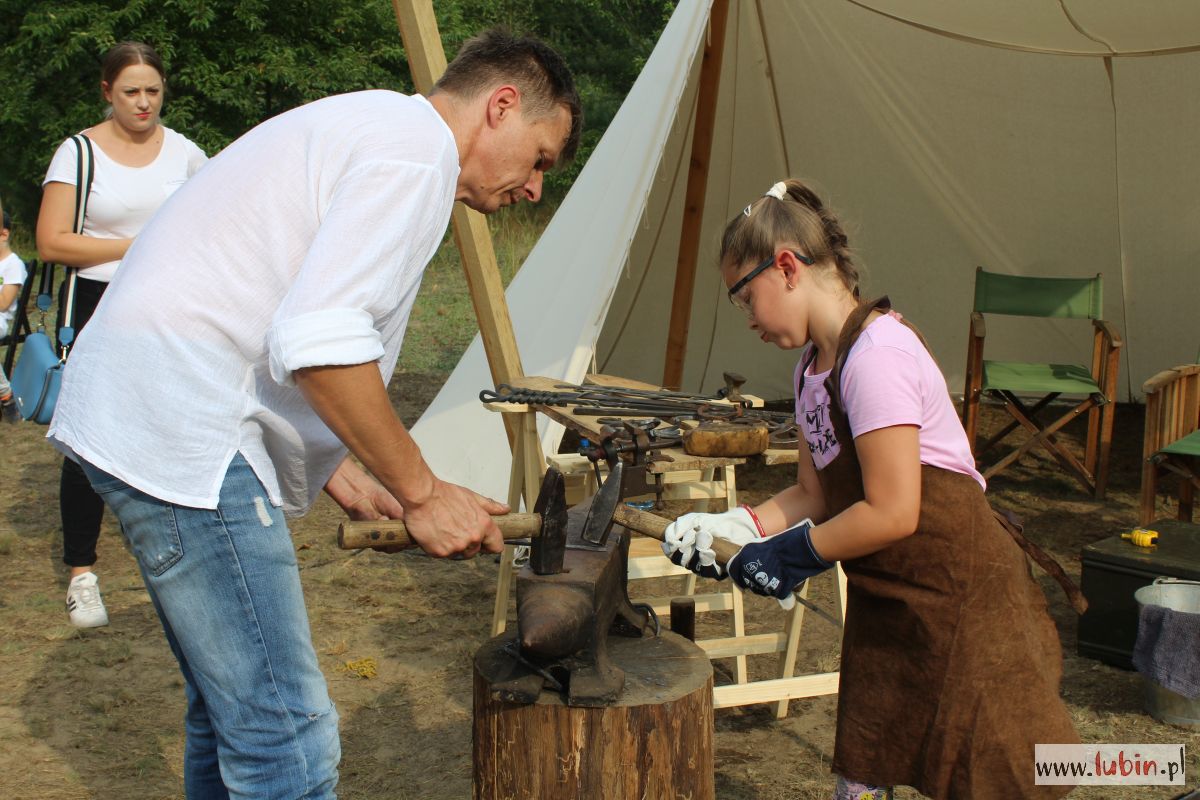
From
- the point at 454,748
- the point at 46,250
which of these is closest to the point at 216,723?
the point at 454,748

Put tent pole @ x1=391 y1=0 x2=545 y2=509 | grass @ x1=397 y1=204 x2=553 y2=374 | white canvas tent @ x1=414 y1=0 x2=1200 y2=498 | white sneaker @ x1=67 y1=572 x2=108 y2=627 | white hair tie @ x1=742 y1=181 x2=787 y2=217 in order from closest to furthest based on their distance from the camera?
white hair tie @ x1=742 y1=181 x2=787 y2=217 < tent pole @ x1=391 y1=0 x2=545 y2=509 < white sneaker @ x1=67 y1=572 x2=108 y2=627 < white canvas tent @ x1=414 y1=0 x2=1200 y2=498 < grass @ x1=397 y1=204 x2=553 y2=374

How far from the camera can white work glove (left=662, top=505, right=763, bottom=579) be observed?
6.58 feet

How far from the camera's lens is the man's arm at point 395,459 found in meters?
1.51

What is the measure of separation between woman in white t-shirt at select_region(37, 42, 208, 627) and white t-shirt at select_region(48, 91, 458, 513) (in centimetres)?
201

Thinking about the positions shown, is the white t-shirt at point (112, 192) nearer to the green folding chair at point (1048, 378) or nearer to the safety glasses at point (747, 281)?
the safety glasses at point (747, 281)

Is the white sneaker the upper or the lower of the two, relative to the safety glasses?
lower

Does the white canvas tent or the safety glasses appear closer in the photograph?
the safety glasses

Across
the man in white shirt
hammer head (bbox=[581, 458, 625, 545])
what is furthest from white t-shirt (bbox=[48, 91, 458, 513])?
hammer head (bbox=[581, 458, 625, 545])

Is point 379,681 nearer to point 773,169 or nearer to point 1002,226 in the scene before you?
point 773,169

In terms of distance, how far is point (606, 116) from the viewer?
55.2 feet

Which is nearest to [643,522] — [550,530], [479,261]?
[550,530]

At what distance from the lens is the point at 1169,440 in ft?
14.6

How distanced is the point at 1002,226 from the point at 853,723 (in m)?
5.07

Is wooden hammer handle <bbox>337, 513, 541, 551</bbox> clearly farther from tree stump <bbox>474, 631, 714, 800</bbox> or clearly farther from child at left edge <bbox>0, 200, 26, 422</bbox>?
child at left edge <bbox>0, 200, 26, 422</bbox>
